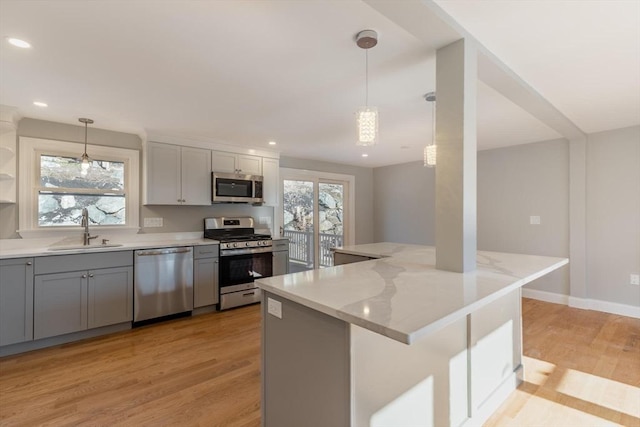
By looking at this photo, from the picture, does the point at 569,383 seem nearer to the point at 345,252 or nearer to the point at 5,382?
the point at 345,252

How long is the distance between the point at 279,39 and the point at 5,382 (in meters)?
3.15

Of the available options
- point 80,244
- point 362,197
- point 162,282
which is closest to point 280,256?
point 162,282

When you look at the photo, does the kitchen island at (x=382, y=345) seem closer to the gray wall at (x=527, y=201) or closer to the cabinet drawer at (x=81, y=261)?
the cabinet drawer at (x=81, y=261)

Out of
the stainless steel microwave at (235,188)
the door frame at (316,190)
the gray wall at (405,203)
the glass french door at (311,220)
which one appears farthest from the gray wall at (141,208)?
the gray wall at (405,203)

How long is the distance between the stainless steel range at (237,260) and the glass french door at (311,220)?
1.12 meters

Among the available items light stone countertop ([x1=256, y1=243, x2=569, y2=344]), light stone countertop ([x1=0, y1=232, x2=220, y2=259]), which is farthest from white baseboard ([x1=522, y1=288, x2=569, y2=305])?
light stone countertop ([x1=0, y1=232, x2=220, y2=259])

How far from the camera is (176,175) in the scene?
3.82 metres

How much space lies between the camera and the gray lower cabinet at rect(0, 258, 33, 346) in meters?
2.62

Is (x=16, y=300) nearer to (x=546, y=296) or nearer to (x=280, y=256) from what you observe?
(x=280, y=256)

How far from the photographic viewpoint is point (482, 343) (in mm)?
1840

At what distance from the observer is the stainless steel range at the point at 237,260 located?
388cm

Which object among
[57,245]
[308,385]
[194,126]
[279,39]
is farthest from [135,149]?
[308,385]

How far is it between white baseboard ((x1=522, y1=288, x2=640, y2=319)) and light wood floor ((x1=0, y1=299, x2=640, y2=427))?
0.34m

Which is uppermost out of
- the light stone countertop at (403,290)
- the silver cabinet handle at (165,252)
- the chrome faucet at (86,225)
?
the chrome faucet at (86,225)
